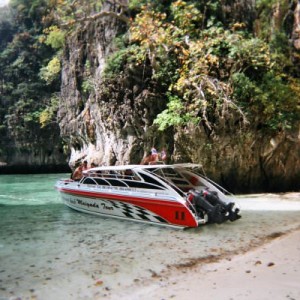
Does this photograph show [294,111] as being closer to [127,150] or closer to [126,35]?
[127,150]

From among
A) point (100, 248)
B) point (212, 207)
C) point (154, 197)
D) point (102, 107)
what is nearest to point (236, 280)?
point (100, 248)

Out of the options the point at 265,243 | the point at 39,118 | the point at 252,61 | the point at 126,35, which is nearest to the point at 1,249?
the point at 265,243

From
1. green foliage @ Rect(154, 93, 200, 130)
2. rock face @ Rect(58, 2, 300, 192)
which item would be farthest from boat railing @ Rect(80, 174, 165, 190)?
rock face @ Rect(58, 2, 300, 192)

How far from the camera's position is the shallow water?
497 centimetres

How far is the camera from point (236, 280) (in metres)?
4.80

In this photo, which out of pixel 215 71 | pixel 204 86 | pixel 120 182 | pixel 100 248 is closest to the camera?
pixel 100 248

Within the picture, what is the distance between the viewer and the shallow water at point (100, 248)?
196 inches

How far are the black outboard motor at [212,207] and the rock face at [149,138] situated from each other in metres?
6.04

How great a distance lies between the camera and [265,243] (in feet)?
22.3

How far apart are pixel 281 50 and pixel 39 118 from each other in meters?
26.7

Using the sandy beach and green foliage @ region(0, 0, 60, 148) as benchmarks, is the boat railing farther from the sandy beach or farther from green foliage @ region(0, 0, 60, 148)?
green foliage @ region(0, 0, 60, 148)

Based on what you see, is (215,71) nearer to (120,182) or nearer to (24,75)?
(120,182)

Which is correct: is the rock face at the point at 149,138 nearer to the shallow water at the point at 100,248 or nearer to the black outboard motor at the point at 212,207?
the shallow water at the point at 100,248

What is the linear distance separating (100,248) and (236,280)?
3.03m
